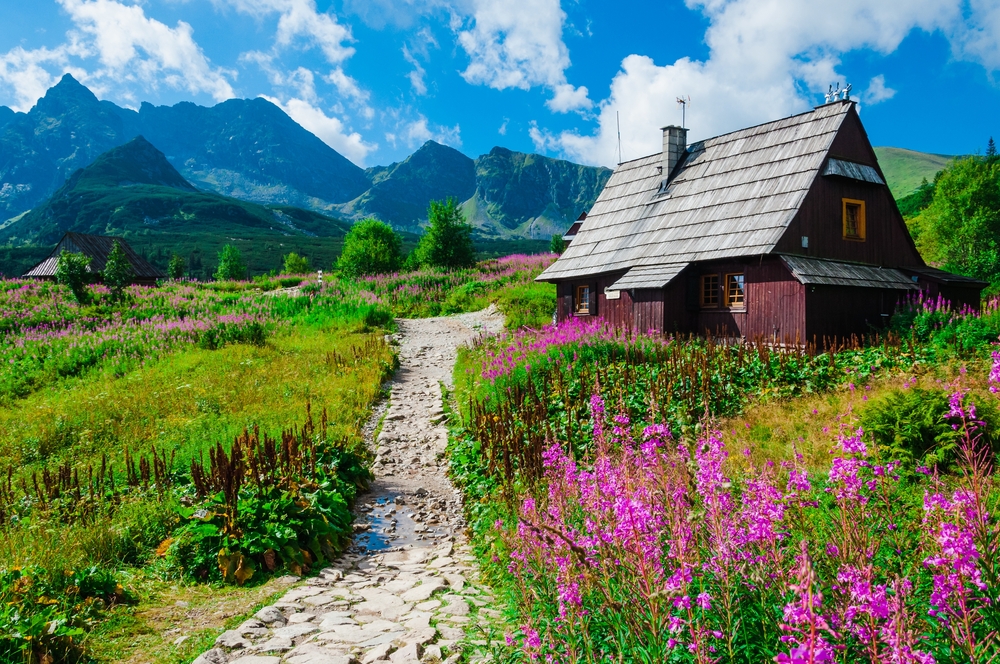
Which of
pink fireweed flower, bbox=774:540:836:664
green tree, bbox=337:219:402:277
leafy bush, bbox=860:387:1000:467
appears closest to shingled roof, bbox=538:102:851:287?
leafy bush, bbox=860:387:1000:467

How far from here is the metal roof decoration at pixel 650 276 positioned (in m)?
18.6

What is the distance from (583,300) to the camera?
24.2 meters

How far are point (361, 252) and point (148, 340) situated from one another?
2445cm

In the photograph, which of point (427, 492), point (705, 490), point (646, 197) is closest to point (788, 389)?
point (427, 492)

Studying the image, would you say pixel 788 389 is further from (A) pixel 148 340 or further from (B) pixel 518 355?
(A) pixel 148 340

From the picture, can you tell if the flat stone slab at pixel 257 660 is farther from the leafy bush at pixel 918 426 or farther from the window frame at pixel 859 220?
the window frame at pixel 859 220

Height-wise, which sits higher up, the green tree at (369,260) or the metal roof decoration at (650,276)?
the green tree at (369,260)

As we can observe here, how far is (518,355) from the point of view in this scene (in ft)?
50.9

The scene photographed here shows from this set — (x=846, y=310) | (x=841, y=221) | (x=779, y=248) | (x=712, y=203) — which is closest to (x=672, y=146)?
(x=712, y=203)

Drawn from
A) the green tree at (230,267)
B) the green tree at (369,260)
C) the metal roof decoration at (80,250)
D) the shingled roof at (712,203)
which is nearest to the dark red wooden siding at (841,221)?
the shingled roof at (712,203)

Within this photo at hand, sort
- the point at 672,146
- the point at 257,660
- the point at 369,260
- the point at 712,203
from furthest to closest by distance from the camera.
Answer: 1. the point at 369,260
2. the point at 672,146
3. the point at 712,203
4. the point at 257,660

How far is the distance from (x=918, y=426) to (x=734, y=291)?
1091 cm

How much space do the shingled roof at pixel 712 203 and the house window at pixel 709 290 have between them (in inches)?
37.4

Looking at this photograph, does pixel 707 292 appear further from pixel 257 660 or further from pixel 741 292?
pixel 257 660
